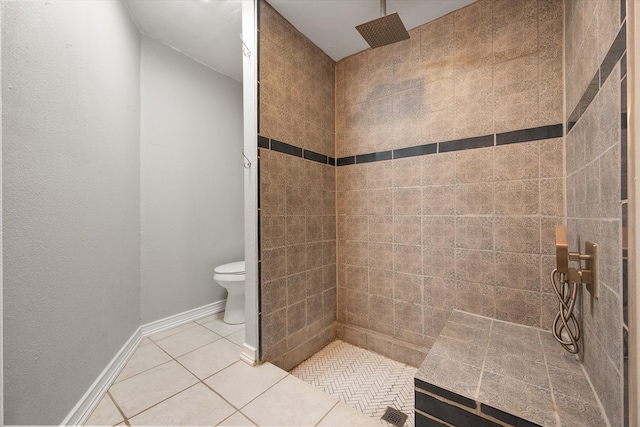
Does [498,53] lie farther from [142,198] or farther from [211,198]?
[142,198]

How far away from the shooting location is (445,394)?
0.95 meters

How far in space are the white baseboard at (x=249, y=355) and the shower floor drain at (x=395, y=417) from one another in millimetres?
781

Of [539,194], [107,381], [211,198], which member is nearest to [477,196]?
[539,194]

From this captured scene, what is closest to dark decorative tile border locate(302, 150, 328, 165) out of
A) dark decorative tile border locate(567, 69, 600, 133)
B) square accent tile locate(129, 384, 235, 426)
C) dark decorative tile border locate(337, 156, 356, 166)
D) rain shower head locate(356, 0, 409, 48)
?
dark decorative tile border locate(337, 156, 356, 166)

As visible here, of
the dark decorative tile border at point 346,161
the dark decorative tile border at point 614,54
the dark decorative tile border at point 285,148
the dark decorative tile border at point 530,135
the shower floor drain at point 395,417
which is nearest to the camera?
the dark decorative tile border at point 614,54

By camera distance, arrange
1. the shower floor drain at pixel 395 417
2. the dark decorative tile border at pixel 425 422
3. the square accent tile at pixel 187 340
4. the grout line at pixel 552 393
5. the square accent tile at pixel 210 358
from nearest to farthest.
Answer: the grout line at pixel 552 393, the dark decorative tile border at pixel 425 422, the shower floor drain at pixel 395 417, the square accent tile at pixel 210 358, the square accent tile at pixel 187 340

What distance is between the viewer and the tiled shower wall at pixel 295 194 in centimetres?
158

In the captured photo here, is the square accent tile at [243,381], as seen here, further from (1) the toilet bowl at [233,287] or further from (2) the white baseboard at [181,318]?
(2) the white baseboard at [181,318]

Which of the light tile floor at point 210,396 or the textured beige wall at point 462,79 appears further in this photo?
the textured beige wall at point 462,79

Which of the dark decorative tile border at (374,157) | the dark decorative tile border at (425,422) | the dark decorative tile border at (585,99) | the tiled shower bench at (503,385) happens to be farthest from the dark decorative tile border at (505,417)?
the dark decorative tile border at (374,157)

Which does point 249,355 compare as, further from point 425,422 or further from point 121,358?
point 425,422

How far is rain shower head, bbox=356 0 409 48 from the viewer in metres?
1.33

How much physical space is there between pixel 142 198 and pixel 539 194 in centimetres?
264

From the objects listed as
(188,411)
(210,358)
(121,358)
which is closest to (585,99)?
(188,411)
